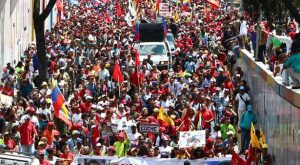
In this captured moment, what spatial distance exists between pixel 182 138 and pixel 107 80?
10.4 metres

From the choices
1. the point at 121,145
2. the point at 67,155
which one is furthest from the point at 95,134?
the point at 67,155

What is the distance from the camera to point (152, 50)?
135 feet

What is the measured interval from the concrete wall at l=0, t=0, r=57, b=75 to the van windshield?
483 cm

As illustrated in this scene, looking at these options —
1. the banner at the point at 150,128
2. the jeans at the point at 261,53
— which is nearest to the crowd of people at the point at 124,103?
the banner at the point at 150,128

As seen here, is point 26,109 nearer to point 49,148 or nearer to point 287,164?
point 49,148

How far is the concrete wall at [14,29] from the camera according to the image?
39.4 meters

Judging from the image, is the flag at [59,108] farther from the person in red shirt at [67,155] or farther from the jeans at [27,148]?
the person in red shirt at [67,155]

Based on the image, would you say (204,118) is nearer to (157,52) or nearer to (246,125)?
(246,125)

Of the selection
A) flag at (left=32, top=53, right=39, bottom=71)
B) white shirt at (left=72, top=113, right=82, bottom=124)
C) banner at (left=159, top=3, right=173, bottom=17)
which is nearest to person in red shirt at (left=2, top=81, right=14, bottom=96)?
white shirt at (left=72, top=113, right=82, bottom=124)

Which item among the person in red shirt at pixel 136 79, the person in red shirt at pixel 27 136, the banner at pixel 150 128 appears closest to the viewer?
the person in red shirt at pixel 27 136

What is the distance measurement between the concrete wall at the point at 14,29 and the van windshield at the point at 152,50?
483 cm

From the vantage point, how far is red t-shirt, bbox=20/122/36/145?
22.9m

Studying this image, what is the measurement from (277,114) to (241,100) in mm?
4062

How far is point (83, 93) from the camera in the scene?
29.1m
